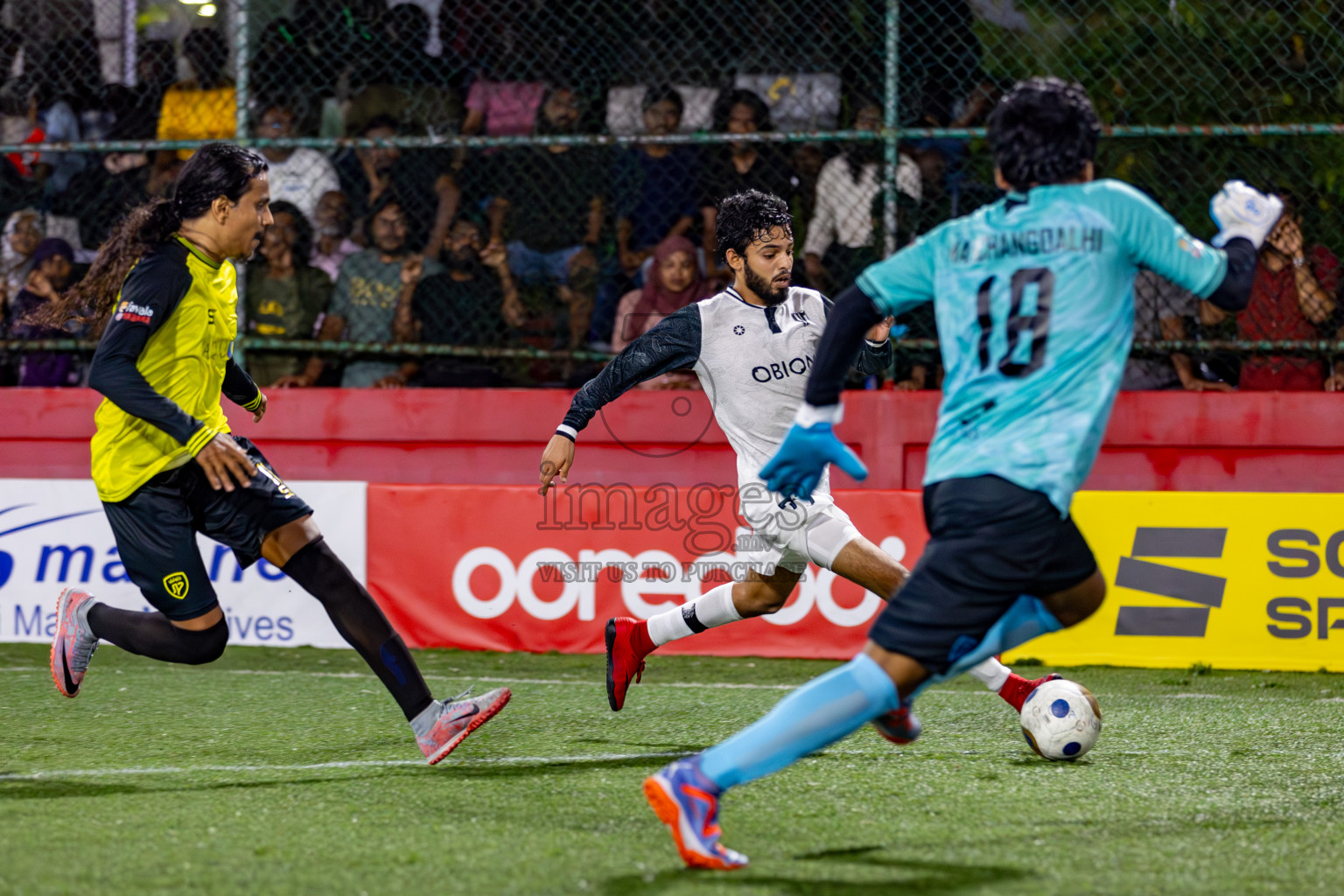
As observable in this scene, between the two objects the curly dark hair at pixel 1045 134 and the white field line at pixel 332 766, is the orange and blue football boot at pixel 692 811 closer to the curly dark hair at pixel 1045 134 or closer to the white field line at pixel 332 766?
the white field line at pixel 332 766

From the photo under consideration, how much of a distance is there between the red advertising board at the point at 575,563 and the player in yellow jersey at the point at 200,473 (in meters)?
2.90

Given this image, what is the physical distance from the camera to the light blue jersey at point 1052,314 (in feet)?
10.2

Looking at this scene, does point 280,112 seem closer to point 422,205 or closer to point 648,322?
point 422,205

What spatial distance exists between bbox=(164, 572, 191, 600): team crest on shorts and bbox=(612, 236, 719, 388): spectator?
4.01 metres

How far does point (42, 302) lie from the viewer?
8.83 metres

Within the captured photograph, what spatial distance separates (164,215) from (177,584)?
1165 mm

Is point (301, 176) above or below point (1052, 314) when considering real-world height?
above

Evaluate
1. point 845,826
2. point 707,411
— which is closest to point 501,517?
point 707,411

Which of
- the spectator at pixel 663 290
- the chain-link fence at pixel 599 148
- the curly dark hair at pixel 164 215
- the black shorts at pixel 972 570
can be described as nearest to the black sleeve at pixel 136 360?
the curly dark hair at pixel 164 215

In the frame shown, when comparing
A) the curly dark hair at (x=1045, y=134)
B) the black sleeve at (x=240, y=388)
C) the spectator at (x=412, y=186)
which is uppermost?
the spectator at (x=412, y=186)

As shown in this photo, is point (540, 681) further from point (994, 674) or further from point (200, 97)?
point (200, 97)

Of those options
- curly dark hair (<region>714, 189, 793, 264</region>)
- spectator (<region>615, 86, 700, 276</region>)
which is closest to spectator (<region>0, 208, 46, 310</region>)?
spectator (<region>615, 86, 700, 276</region>)

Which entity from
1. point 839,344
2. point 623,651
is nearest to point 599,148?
point 623,651

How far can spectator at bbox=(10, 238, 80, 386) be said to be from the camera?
8.77 metres
